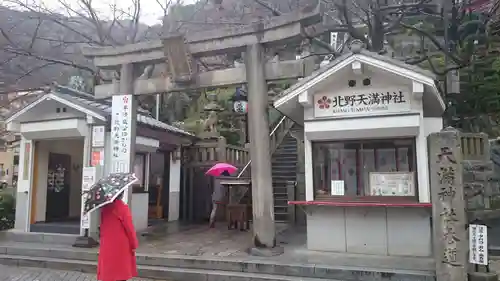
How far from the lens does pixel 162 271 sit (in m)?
8.01

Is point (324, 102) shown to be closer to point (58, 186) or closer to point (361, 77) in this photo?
point (361, 77)

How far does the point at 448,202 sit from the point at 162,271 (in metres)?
5.43

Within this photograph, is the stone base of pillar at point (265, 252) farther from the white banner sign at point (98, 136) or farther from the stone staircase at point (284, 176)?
the stone staircase at point (284, 176)

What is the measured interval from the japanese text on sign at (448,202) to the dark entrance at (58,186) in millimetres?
11074

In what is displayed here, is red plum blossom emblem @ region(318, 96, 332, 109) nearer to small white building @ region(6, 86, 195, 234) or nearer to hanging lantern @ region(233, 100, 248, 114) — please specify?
small white building @ region(6, 86, 195, 234)

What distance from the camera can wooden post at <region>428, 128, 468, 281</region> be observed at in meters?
6.34

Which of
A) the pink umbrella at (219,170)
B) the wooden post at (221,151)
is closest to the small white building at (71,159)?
the wooden post at (221,151)

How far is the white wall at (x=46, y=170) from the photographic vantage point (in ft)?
39.3

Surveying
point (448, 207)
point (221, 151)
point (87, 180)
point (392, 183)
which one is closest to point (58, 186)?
point (87, 180)

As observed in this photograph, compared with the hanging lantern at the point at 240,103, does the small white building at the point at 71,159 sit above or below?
below

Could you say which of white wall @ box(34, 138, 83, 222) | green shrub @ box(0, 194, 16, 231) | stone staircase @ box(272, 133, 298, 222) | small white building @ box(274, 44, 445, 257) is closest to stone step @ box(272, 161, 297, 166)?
stone staircase @ box(272, 133, 298, 222)

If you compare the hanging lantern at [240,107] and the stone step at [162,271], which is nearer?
the stone step at [162,271]

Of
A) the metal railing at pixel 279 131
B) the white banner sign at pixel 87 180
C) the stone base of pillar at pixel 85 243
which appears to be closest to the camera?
the stone base of pillar at pixel 85 243

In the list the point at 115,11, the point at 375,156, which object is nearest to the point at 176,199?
the point at 375,156
